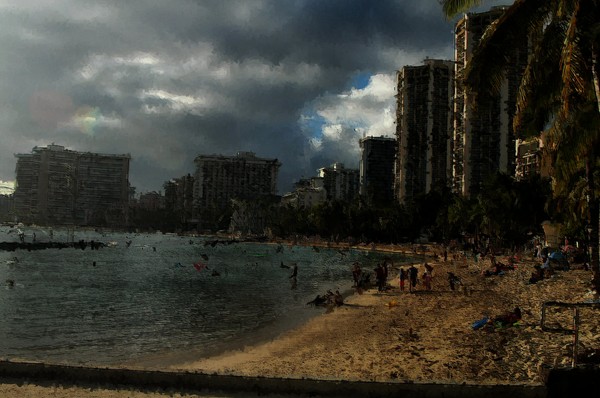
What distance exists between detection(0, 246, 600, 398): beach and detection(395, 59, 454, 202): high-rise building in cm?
11173

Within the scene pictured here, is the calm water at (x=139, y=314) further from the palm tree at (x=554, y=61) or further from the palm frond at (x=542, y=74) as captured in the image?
the palm frond at (x=542, y=74)

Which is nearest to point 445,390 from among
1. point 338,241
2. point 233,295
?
point 233,295

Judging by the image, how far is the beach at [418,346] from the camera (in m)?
10.8

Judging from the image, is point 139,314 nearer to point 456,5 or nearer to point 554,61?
point 456,5

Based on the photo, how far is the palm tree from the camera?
32.8ft

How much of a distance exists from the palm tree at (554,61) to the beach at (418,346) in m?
5.23

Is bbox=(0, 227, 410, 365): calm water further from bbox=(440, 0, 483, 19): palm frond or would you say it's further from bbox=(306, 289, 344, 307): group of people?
bbox=(440, 0, 483, 19): palm frond

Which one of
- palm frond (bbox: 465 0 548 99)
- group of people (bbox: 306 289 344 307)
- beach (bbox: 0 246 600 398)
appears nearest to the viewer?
beach (bbox: 0 246 600 398)

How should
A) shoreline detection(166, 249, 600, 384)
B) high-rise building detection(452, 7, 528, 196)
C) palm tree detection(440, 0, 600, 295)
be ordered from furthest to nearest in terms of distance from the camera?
high-rise building detection(452, 7, 528, 196) → shoreline detection(166, 249, 600, 384) → palm tree detection(440, 0, 600, 295)

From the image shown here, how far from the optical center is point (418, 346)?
15.6m

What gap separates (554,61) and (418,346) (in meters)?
9.52

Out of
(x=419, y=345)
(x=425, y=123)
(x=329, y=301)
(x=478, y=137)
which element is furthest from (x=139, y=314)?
(x=425, y=123)

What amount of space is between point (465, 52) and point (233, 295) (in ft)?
302

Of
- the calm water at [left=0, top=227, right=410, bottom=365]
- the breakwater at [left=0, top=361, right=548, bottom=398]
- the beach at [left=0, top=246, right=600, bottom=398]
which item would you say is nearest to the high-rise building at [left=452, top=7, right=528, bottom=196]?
the calm water at [left=0, top=227, right=410, bottom=365]
